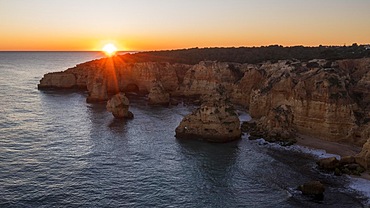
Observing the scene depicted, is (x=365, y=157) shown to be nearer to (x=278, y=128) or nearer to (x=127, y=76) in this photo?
(x=278, y=128)

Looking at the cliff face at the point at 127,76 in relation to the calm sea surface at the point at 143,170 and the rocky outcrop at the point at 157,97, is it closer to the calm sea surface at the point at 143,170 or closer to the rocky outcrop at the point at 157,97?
the rocky outcrop at the point at 157,97

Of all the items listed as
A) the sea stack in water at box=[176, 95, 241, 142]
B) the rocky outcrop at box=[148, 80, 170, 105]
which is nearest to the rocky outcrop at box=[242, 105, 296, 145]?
the sea stack in water at box=[176, 95, 241, 142]

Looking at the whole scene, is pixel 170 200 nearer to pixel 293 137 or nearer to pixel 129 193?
pixel 129 193

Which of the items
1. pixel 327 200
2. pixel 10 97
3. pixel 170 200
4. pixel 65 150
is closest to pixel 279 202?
pixel 327 200

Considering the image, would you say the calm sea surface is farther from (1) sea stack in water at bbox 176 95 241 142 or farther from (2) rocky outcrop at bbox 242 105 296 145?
(2) rocky outcrop at bbox 242 105 296 145

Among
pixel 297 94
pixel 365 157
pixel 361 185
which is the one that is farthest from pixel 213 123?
pixel 361 185

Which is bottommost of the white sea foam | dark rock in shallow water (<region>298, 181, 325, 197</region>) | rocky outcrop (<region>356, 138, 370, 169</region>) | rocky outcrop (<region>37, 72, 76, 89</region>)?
the white sea foam

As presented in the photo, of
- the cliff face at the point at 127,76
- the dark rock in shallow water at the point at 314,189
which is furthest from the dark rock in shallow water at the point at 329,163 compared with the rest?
the cliff face at the point at 127,76
